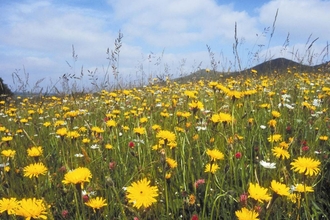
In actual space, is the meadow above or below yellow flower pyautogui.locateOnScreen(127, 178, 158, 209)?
below

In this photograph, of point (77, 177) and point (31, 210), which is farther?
point (77, 177)

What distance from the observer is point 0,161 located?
7.22 ft

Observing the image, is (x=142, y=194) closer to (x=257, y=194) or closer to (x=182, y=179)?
(x=257, y=194)

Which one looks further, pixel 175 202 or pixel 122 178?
pixel 122 178

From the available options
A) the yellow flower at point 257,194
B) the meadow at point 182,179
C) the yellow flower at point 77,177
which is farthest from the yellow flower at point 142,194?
the yellow flower at point 257,194

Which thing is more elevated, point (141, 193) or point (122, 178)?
point (141, 193)

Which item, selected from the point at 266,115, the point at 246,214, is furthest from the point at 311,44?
the point at 246,214

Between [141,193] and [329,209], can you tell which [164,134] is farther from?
[329,209]

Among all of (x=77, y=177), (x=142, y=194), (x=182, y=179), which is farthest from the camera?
(x=182, y=179)

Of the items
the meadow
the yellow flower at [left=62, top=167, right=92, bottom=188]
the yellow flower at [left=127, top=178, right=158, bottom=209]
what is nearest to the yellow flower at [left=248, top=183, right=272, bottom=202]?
the meadow

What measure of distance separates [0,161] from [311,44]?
11.1 feet

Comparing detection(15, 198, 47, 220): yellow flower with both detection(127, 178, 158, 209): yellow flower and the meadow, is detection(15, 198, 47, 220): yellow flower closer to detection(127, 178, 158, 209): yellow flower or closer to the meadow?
the meadow

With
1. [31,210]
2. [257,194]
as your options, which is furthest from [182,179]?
[31,210]

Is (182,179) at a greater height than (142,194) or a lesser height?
lesser
